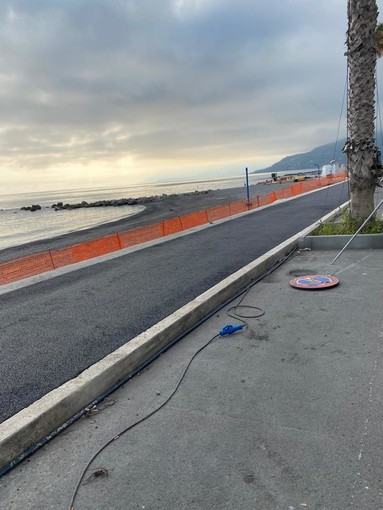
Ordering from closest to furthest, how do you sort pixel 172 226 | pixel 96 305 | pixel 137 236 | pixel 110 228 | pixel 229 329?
pixel 229 329 → pixel 96 305 → pixel 137 236 → pixel 172 226 → pixel 110 228

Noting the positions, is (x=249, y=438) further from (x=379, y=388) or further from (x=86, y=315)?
(x=86, y=315)

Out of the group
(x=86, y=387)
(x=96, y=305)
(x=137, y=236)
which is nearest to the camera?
(x=86, y=387)

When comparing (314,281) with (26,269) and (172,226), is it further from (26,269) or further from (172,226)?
(172,226)

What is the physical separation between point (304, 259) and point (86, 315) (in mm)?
5263

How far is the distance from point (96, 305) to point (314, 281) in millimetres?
4018

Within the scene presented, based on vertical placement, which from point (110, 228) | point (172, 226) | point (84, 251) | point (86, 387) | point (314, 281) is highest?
point (86, 387)

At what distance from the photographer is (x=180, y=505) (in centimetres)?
251

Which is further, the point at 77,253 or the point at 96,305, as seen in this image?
the point at 77,253

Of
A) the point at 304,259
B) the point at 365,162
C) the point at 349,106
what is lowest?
the point at 304,259

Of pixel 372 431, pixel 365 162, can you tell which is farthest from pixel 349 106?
pixel 372 431

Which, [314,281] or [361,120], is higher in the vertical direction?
[361,120]

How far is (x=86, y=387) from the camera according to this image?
150 inches

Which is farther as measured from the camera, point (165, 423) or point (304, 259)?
point (304, 259)

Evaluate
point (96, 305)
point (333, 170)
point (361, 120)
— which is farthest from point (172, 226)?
point (333, 170)
